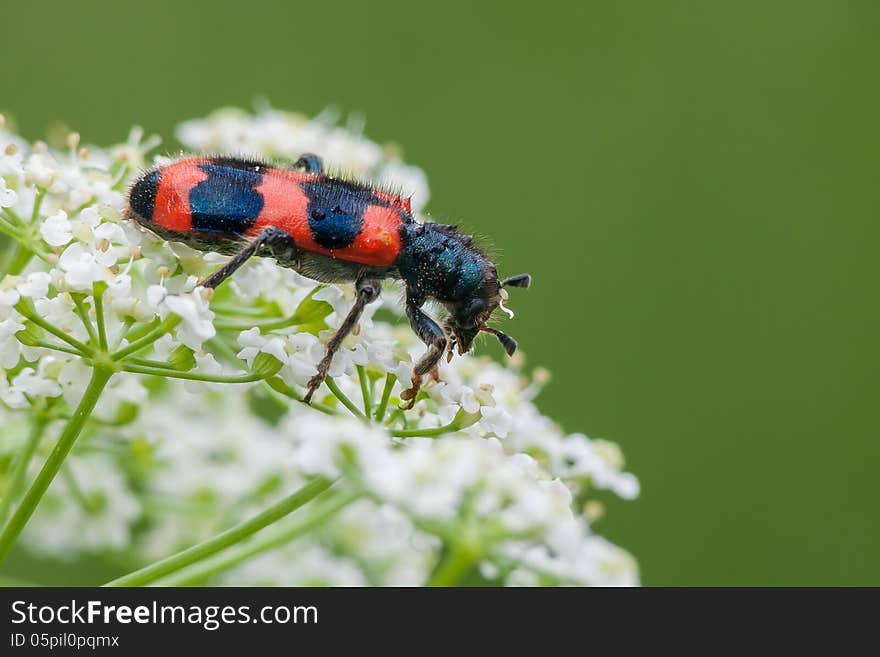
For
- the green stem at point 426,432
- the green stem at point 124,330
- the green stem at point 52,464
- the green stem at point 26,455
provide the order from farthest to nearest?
the green stem at point 26,455
the green stem at point 426,432
the green stem at point 124,330
the green stem at point 52,464

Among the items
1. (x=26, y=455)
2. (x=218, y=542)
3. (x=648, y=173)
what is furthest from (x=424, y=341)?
(x=648, y=173)

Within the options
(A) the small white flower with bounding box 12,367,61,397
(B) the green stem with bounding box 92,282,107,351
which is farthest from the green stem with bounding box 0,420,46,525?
(B) the green stem with bounding box 92,282,107,351

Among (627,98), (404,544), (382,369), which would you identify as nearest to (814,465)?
(627,98)

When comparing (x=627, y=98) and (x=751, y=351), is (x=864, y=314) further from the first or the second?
(x=627, y=98)

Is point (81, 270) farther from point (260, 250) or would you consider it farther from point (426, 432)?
point (426, 432)

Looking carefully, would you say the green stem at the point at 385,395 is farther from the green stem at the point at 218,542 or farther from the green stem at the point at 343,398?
the green stem at the point at 218,542

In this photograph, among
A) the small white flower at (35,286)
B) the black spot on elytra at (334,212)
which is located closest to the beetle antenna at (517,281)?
the black spot on elytra at (334,212)
